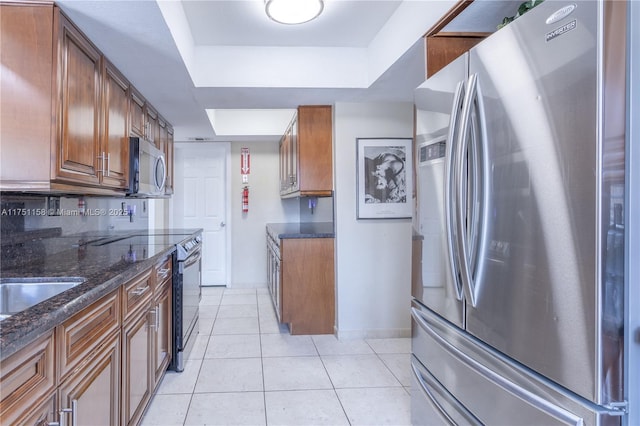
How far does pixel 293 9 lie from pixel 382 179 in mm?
1605

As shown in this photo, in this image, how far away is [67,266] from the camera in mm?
1557

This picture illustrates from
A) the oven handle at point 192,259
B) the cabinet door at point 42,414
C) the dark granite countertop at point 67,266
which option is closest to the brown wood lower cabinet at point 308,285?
the oven handle at point 192,259

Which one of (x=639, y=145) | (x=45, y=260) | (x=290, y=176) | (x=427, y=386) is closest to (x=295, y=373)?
(x=427, y=386)

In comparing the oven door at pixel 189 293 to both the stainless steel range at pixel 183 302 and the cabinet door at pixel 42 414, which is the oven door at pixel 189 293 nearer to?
the stainless steel range at pixel 183 302

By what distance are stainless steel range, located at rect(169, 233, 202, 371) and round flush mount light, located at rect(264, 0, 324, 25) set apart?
1.64 metres

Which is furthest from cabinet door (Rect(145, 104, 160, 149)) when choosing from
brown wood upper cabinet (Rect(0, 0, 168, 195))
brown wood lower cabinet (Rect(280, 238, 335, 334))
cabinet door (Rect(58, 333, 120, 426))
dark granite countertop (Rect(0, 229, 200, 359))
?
cabinet door (Rect(58, 333, 120, 426))

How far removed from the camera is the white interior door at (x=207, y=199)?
477cm

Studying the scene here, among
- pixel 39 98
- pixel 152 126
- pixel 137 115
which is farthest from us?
pixel 152 126

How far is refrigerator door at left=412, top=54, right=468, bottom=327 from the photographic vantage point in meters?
1.26

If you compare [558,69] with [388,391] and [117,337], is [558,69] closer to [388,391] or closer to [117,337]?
[117,337]

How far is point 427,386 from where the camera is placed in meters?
1.54

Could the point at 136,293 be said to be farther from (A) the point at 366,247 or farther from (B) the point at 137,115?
(A) the point at 366,247

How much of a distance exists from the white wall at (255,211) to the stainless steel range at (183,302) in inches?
78.9

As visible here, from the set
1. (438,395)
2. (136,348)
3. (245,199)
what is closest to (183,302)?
(136,348)
